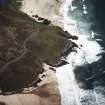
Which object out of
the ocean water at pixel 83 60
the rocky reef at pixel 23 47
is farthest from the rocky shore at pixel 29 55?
the ocean water at pixel 83 60

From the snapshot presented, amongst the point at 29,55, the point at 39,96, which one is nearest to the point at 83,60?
the point at 29,55

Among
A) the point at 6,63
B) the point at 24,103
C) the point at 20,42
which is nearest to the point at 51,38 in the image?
Result: the point at 20,42

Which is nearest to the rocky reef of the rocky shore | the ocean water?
the rocky shore

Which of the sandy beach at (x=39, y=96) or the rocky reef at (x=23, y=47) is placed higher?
the rocky reef at (x=23, y=47)

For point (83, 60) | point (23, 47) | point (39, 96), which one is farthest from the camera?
point (23, 47)

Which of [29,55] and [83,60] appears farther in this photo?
[83,60]

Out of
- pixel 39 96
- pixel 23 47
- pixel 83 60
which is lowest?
pixel 39 96

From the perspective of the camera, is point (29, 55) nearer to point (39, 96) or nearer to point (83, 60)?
point (83, 60)

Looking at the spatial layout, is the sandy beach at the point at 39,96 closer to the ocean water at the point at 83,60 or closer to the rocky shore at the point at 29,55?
the rocky shore at the point at 29,55

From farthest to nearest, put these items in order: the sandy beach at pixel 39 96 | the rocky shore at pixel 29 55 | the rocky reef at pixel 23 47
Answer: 1. the rocky reef at pixel 23 47
2. the rocky shore at pixel 29 55
3. the sandy beach at pixel 39 96

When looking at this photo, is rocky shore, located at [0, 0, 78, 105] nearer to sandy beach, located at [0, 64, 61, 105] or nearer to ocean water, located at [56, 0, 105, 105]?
sandy beach, located at [0, 64, 61, 105]

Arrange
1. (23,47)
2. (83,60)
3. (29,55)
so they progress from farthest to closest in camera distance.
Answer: (23,47), (83,60), (29,55)
